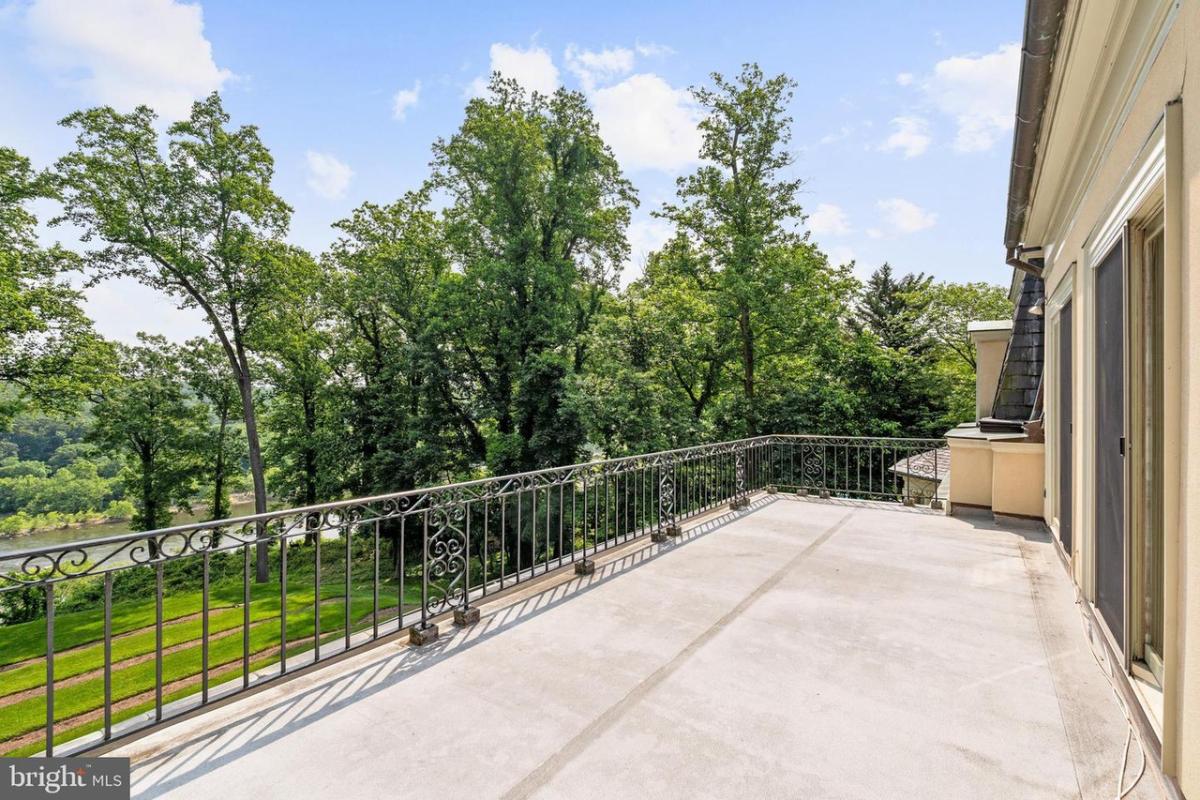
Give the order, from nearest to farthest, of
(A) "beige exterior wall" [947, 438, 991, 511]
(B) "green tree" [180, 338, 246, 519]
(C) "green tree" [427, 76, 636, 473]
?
(A) "beige exterior wall" [947, 438, 991, 511] → (C) "green tree" [427, 76, 636, 473] → (B) "green tree" [180, 338, 246, 519]

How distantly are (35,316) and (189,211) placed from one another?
4521mm

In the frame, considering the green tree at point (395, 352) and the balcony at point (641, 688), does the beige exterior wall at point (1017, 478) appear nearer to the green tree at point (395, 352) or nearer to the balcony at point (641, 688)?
the balcony at point (641, 688)

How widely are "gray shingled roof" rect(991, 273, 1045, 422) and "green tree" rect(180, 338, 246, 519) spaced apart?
23822 mm

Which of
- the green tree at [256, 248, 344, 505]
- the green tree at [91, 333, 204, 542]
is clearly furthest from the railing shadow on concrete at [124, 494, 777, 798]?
the green tree at [91, 333, 204, 542]

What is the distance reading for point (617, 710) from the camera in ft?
7.68

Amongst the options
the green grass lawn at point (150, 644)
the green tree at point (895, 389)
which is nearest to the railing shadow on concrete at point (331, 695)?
the green grass lawn at point (150, 644)

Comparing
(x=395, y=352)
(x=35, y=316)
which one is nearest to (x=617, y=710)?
(x=395, y=352)

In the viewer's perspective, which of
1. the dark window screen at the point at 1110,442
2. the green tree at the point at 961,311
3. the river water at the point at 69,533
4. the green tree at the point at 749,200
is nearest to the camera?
the dark window screen at the point at 1110,442

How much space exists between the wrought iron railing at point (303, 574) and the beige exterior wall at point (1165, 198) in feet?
8.92

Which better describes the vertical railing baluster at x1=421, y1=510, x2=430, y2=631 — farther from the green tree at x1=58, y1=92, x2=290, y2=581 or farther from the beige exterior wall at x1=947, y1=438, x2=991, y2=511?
the green tree at x1=58, y1=92, x2=290, y2=581

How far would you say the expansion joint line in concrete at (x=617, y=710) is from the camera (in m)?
1.89

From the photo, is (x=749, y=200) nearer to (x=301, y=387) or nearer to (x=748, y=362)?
(x=748, y=362)

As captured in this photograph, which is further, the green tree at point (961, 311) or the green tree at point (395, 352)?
the green tree at point (961, 311)

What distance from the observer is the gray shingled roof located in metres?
6.32
